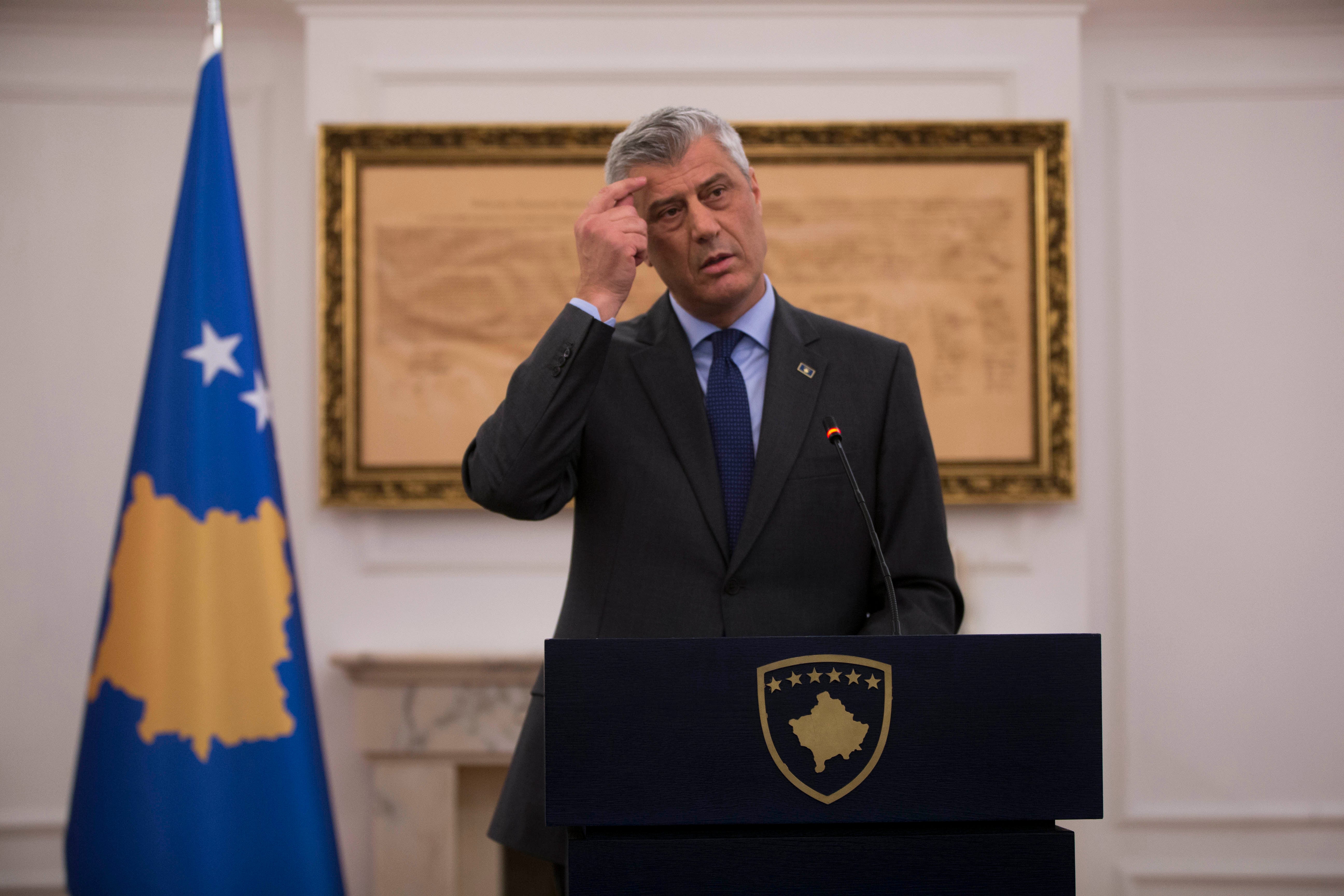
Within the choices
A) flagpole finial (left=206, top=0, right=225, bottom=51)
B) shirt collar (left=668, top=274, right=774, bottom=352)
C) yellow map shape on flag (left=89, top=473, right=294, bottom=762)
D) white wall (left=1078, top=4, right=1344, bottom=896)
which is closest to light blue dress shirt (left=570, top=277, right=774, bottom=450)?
shirt collar (left=668, top=274, right=774, bottom=352)

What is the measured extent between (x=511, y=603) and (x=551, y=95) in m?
1.50

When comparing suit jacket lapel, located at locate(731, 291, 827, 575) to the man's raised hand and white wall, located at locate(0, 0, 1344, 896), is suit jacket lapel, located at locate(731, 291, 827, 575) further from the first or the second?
white wall, located at locate(0, 0, 1344, 896)

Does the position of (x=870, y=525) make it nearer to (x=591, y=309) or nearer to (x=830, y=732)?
(x=830, y=732)

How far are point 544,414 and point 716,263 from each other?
0.36 meters

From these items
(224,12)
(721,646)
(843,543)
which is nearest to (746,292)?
(843,543)

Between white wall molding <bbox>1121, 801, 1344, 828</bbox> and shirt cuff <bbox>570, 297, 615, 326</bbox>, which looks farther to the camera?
white wall molding <bbox>1121, 801, 1344, 828</bbox>

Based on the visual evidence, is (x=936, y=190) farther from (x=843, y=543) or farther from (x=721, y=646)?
(x=721, y=646)

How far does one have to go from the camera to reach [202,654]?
2.24 metres

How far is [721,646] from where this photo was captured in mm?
907

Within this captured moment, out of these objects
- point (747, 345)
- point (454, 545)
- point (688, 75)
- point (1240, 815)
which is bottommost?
point (1240, 815)

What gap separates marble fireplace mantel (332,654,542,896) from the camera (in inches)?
110

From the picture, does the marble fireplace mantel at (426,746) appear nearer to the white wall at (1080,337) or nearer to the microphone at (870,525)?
the white wall at (1080,337)

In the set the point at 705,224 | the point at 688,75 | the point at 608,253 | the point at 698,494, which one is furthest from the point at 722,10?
the point at 698,494

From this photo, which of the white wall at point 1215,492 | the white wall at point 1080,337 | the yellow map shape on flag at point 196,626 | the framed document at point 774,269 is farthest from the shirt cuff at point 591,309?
the white wall at point 1215,492
